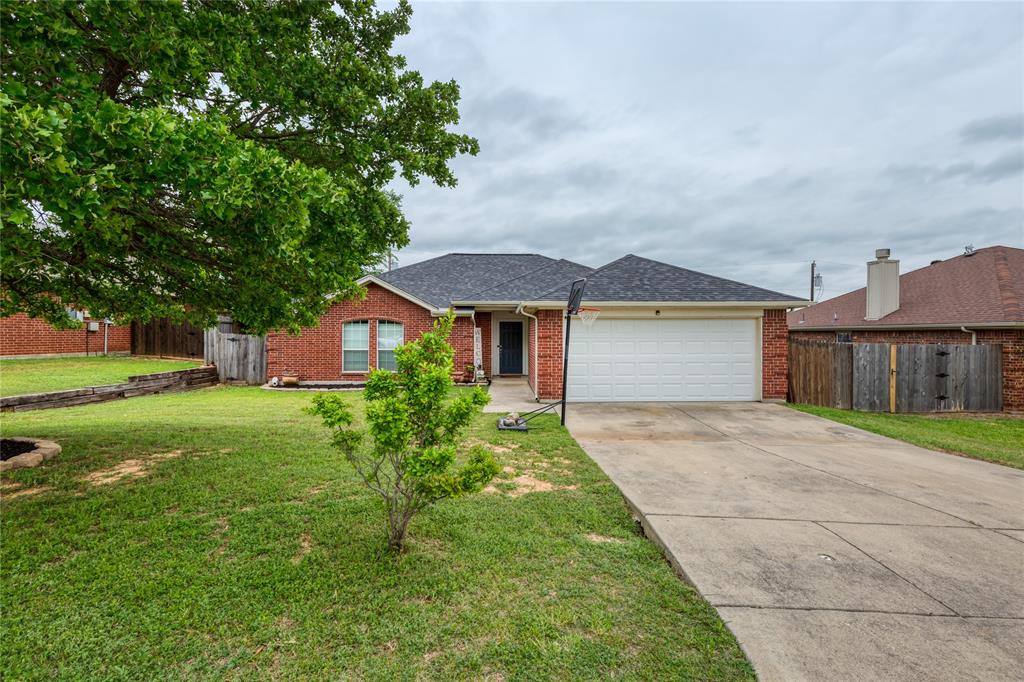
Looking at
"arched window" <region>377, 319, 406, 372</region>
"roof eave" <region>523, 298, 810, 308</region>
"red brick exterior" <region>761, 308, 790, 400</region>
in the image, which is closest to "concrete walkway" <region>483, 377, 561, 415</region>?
"roof eave" <region>523, 298, 810, 308</region>

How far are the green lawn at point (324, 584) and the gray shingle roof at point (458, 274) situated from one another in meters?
12.0

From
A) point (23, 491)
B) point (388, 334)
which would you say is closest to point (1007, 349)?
point (388, 334)

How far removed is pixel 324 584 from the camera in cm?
312

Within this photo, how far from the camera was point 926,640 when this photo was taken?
2.52 metres

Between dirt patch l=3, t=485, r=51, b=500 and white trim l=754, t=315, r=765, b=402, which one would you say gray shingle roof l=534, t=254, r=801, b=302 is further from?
dirt patch l=3, t=485, r=51, b=500

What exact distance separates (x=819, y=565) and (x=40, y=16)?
7.18 metres

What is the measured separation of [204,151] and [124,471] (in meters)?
4.57

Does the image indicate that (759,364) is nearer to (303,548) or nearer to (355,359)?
(303,548)

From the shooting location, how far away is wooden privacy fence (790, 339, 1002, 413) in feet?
36.0

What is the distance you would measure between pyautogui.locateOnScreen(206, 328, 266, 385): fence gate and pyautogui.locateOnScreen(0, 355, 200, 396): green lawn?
226 cm

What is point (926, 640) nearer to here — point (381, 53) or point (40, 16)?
point (40, 16)

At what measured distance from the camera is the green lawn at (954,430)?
280 inches

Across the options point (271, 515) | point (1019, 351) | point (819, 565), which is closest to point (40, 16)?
point (271, 515)

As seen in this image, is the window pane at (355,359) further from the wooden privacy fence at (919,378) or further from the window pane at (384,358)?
the wooden privacy fence at (919,378)
